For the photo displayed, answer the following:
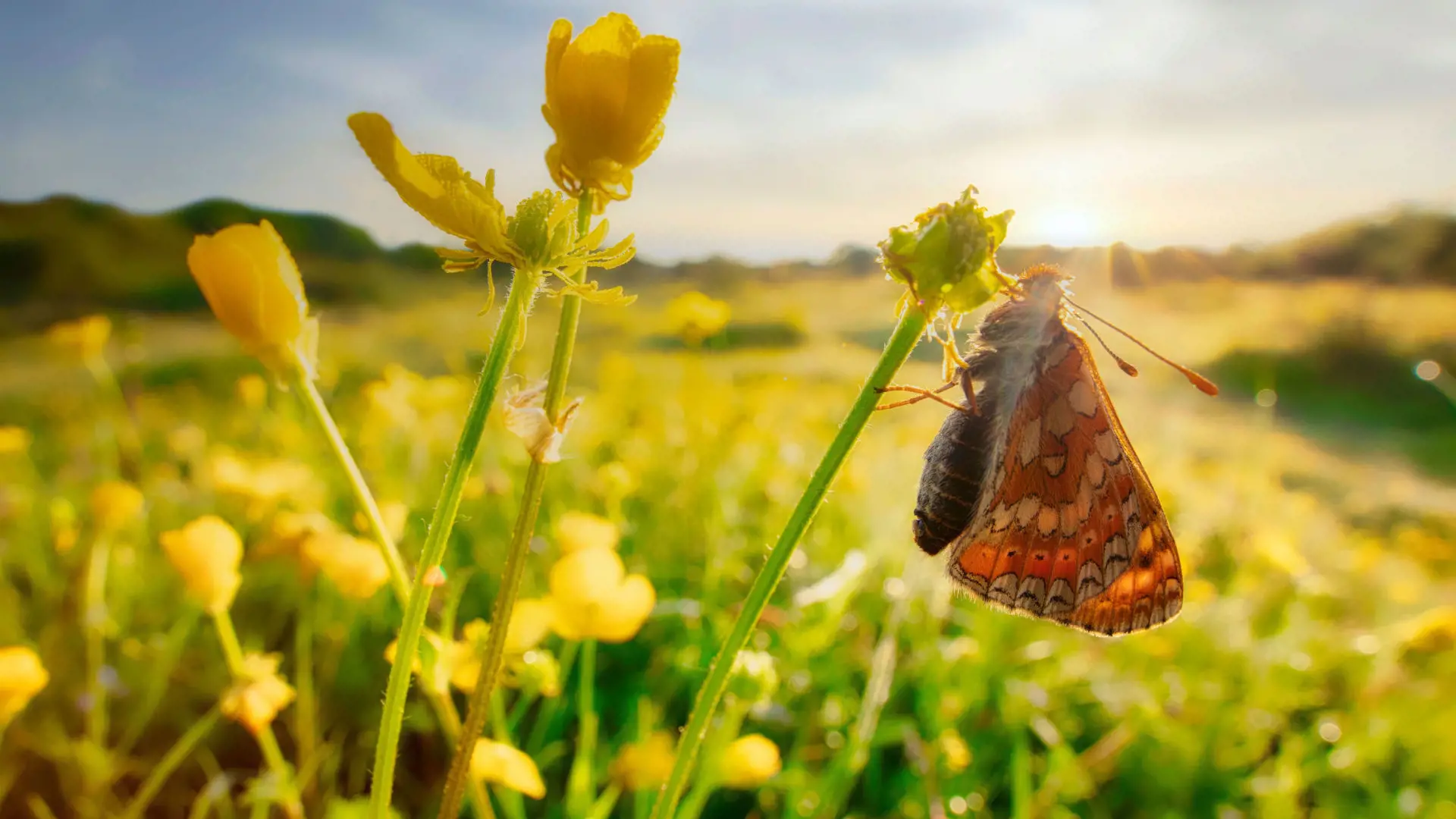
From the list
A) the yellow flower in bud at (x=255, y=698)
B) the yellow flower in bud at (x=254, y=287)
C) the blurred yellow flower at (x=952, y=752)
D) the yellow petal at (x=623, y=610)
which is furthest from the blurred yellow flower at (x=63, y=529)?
the blurred yellow flower at (x=952, y=752)

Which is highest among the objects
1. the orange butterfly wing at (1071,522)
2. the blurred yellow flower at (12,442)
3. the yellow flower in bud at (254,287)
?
the yellow flower in bud at (254,287)

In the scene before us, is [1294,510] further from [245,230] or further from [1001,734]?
[245,230]

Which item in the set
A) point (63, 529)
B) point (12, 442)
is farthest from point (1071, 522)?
point (12, 442)

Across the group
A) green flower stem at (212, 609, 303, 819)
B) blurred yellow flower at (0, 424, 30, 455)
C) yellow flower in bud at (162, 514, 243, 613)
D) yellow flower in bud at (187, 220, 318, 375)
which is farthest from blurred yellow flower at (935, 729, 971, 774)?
blurred yellow flower at (0, 424, 30, 455)

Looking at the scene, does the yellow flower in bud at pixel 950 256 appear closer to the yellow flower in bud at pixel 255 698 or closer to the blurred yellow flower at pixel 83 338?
the yellow flower in bud at pixel 255 698

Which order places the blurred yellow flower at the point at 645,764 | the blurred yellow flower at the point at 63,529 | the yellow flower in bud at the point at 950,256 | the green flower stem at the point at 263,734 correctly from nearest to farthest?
the yellow flower in bud at the point at 950,256 → the green flower stem at the point at 263,734 → the blurred yellow flower at the point at 645,764 → the blurred yellow flower at the point at 63,529

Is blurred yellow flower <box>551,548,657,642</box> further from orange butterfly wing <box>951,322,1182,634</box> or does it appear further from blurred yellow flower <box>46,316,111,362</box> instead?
blurred yellow flower <box>46,316,111,362</box>

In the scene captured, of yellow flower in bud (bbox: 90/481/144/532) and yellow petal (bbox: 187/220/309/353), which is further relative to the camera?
yellow flower in bud (bbox: 90/481/144/532)
